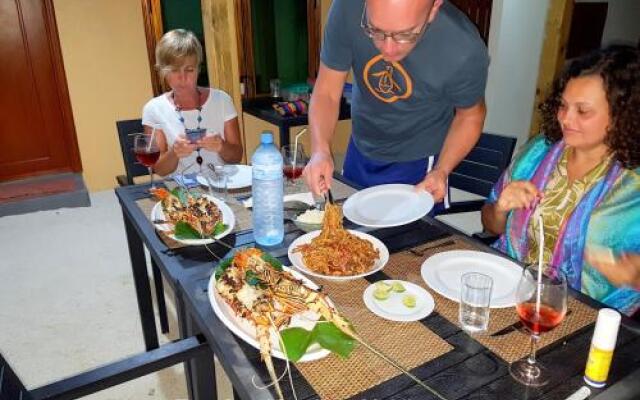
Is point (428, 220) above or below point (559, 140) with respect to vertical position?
below

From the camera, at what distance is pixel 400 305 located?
1.14 meters

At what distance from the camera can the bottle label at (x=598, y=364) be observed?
2.93ft

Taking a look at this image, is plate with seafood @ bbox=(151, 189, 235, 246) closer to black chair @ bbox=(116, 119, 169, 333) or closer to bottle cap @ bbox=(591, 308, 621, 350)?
black chair @ bbox=(116, 119, 169, 333)

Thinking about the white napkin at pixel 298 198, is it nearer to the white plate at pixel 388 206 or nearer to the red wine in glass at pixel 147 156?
the white plate at pixel 388 206

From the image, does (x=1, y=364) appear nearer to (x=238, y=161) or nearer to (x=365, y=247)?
(x=365, y=247)

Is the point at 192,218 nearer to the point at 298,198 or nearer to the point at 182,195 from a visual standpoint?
the point at 182,195

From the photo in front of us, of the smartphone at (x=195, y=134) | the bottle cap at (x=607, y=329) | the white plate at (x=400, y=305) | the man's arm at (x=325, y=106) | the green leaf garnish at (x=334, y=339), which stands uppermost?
the man's arm at (x=325, y=106)

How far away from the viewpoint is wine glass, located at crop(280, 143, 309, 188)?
1.79m

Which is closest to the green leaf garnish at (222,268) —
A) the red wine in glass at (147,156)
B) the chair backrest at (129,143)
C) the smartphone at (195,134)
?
the red wine in glass at (147,156)

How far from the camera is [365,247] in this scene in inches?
52.2

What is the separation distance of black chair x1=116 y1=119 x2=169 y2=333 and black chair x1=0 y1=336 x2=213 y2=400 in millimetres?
1356

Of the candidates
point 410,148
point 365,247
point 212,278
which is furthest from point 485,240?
point 212,278

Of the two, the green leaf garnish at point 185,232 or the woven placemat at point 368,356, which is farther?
the green leaf garnish at point 185,232

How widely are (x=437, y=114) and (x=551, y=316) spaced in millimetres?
1093
